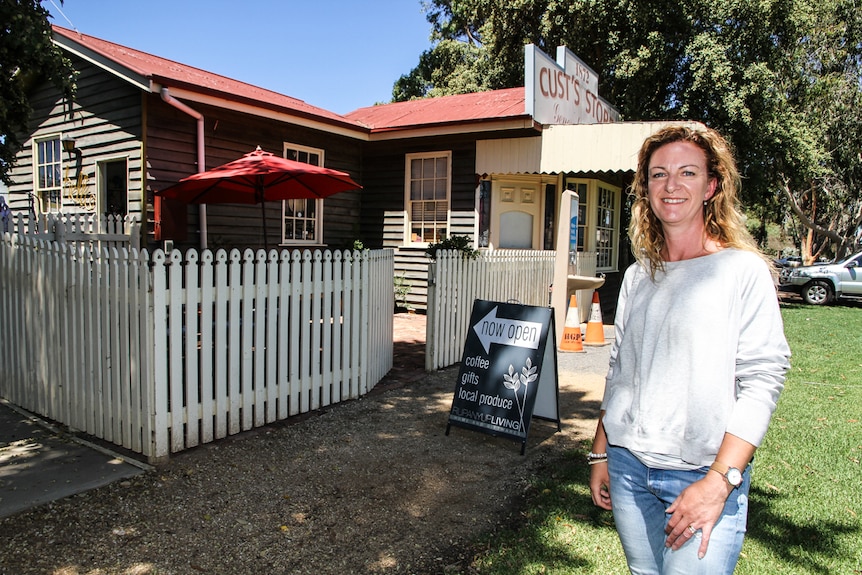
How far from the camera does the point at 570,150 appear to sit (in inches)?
434

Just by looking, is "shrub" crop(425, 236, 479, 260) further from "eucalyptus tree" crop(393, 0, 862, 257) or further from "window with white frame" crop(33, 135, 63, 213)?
"eucalyptus tree" crop(393, 0, 862, 257)

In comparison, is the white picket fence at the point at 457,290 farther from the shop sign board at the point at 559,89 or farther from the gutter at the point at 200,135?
the gutter at the point at 200,135

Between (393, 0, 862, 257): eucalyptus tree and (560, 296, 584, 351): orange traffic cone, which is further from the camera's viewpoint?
(393, 0, 862, 257): eucalyptus tree

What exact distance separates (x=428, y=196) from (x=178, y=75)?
519 cm

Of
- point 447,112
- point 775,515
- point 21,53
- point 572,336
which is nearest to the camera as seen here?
point 775,515

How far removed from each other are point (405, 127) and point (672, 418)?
11.0 meters

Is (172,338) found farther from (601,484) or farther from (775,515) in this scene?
(775,515)

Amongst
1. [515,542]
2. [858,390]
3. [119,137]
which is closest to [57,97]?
[119,137]

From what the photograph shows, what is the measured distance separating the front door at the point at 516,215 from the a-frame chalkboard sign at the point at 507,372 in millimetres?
6983

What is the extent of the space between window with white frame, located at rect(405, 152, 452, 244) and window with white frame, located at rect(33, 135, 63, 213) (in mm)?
6448

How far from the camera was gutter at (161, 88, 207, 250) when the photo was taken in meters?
8.77

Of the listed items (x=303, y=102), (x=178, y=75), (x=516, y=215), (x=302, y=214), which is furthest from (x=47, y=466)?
(x=303, y=102)

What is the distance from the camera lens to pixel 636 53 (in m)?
18.0

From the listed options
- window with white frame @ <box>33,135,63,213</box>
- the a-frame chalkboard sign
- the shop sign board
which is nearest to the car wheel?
the shop sign board
